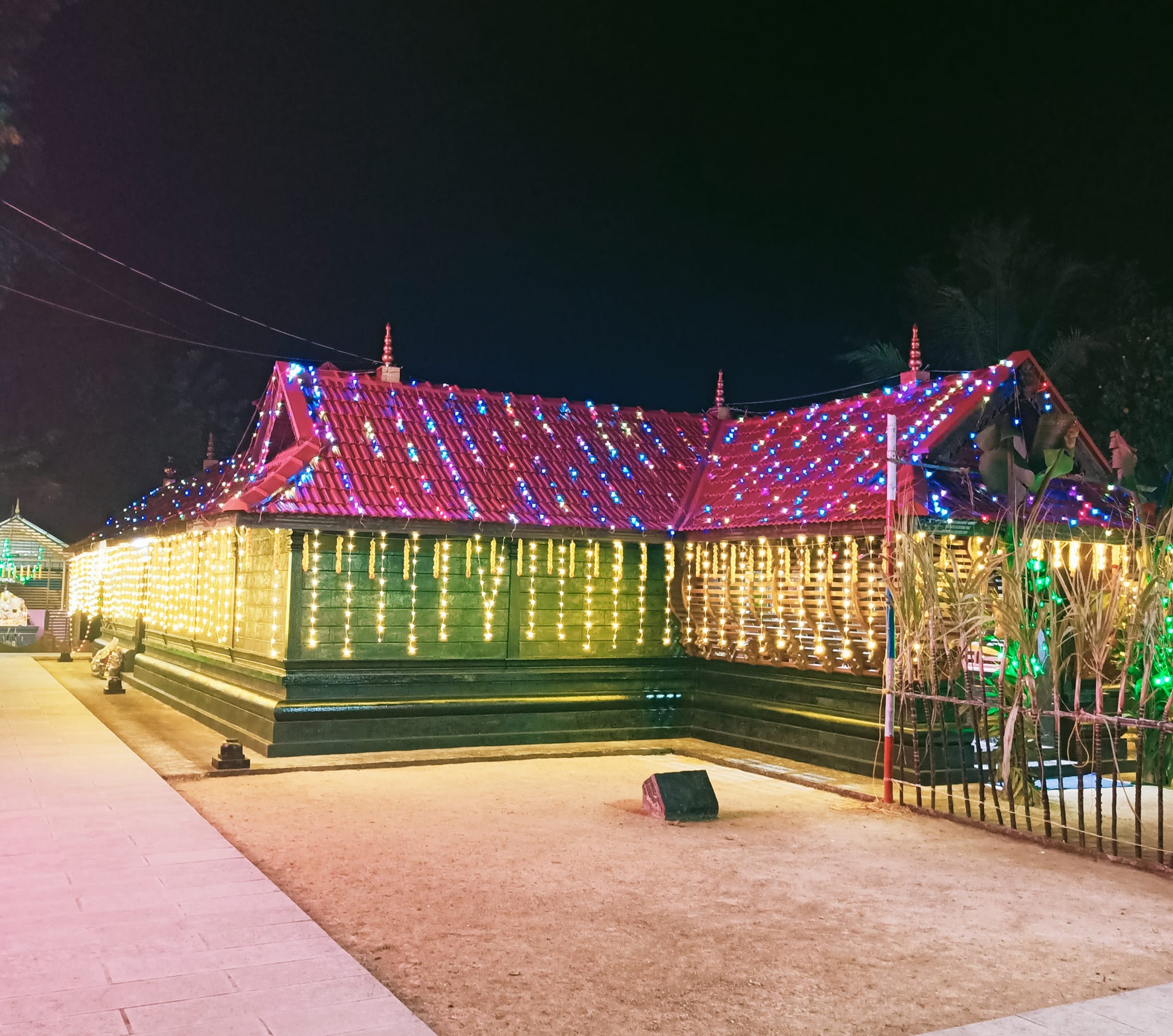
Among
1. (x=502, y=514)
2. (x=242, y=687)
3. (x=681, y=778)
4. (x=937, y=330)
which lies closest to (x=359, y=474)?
(x=502, y=514)

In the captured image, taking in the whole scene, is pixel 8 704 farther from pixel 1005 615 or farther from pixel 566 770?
pixel 1005 615

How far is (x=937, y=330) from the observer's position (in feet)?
84.9

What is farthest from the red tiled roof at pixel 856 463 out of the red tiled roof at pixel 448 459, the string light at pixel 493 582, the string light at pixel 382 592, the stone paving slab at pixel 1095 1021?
the stone paving slab at pixel 1095 1021

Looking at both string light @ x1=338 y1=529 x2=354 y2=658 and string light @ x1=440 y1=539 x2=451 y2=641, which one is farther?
string light @ x1=440 y1=539 x2=451 y2=641

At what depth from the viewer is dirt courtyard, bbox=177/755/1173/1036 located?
4.83m

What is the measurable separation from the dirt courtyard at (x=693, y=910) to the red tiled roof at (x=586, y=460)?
3310 millimetres

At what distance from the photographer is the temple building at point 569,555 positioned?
11367 millimetres

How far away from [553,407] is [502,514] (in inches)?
114

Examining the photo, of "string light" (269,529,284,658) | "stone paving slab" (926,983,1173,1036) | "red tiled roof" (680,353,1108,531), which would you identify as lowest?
"stone paving slab" (926,983,1173,1036)

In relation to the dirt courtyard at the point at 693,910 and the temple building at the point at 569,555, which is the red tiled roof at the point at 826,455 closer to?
the temple building at the point at 569,555

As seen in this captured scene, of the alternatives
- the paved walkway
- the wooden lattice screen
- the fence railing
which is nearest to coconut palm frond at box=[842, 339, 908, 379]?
the wooden lattice screen

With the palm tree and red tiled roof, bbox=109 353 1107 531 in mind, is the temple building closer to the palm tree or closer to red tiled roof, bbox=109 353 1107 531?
red tiled roof, bbox=109 353 1107 531

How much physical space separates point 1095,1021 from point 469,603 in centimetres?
902

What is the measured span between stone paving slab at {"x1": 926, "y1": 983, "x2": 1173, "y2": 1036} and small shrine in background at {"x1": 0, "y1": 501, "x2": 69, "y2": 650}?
33.7m
